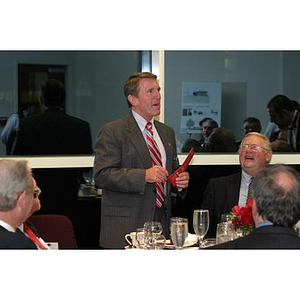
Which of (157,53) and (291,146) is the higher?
(157,53)

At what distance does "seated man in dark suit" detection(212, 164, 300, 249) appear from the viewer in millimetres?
2404

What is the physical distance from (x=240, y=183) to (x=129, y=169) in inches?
30.1

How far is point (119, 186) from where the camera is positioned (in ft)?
14.1

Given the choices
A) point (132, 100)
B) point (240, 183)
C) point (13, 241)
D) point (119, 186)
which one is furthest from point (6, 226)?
point (240, 183)

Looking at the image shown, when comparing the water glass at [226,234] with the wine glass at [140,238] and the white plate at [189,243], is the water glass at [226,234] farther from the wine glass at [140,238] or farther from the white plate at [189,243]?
the wine glass at [140,238]

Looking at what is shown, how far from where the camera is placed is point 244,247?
7.89 ft

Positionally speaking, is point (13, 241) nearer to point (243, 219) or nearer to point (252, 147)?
point (243, 219)

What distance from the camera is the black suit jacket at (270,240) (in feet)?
7.81

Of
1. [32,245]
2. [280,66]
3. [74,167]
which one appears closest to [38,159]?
[74,167]

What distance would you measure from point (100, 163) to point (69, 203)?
1289 millimetres

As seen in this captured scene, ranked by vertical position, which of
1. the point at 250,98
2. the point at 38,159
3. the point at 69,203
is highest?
the point at 250,98
